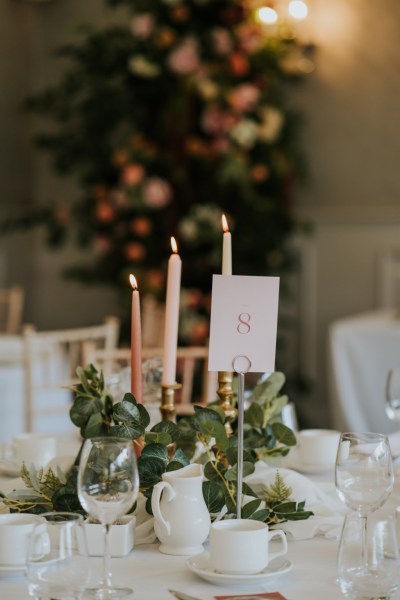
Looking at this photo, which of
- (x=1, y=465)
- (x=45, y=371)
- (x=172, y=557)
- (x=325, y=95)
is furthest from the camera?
(x=325, y=95)

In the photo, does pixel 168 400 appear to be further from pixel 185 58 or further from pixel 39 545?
pixel 185 58

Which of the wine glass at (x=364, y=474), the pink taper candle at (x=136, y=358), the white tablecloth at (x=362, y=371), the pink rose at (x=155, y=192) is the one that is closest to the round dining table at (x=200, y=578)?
the wine glass at (x=364, y=474)

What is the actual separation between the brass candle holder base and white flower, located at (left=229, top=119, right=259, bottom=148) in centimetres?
321

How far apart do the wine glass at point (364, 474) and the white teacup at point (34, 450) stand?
0.75 metres

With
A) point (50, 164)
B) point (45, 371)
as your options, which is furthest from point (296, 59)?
point (45, 371)

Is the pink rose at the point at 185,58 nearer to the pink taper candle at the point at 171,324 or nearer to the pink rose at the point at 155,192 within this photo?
the pink rose at the point at 155,192

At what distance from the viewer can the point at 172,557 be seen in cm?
129

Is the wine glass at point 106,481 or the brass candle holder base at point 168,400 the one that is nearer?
the wine glass at point 106,481

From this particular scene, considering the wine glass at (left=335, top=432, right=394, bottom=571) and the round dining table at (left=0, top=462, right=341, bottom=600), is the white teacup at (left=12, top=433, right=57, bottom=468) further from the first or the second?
the wine glass at (left=335, top=432, right=394, bottom=571)

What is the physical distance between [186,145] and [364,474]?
148 inches

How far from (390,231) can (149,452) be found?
369 cm

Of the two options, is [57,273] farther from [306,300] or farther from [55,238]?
[306,300]

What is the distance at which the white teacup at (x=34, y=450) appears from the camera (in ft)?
5.89

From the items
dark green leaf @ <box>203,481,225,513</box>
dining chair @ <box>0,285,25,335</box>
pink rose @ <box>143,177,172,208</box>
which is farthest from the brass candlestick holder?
dining chair @ <box>0,285,25,335</box>
